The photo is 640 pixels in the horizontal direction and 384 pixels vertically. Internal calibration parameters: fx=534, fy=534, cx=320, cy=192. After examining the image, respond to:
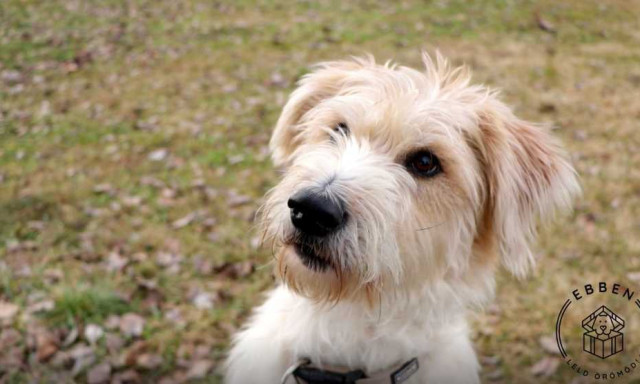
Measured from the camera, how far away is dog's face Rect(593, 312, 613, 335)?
14.2 ft

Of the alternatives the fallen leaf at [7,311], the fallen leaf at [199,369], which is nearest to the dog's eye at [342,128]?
the fallen leaf at [199,369]

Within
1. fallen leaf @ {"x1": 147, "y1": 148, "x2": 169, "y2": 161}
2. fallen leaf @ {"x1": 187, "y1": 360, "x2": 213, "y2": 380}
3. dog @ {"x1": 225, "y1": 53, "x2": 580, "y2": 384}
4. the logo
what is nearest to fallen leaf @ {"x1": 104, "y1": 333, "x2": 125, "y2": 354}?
fallen leaf @ {"x1": 187, "y1": 360, "x2": 213, "y2": 380}

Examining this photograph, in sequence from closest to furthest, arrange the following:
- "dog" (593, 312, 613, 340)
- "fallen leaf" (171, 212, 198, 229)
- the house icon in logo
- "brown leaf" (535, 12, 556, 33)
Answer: the house icon in logo
"dog" (593, 312, 613, 340)
"fallen leaf" (171, 212, 198, 229)
"brown leaf" (535, 12, 556, 33)

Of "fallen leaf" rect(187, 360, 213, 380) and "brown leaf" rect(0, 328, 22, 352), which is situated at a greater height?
"brown leaf" rect(0, 328, 22, 352)

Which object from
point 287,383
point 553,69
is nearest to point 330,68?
point 287,383

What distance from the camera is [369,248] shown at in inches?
88.5

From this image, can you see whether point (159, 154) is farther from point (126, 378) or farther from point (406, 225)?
point (406, 225)

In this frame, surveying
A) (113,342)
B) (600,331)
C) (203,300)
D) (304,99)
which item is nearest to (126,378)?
(113,342)

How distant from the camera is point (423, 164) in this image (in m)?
2.62

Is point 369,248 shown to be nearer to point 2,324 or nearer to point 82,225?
point 2,324

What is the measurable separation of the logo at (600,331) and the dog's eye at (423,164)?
2305 mm

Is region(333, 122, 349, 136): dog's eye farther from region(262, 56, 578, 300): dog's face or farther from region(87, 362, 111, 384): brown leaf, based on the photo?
region(87, 362, 111, 384): brown leaf

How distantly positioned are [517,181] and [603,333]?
8.06ft

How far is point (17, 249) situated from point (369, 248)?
3733mm
